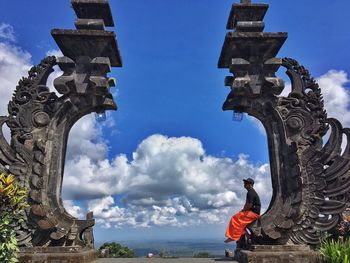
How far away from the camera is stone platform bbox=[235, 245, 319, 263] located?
9297 mm

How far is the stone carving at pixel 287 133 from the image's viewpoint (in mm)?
10383

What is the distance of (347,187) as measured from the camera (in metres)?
10.6

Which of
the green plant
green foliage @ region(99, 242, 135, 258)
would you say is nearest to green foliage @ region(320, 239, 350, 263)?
the green plant

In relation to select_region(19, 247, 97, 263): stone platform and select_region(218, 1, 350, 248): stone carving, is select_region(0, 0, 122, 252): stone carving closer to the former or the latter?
select_region(19, 247, 97, 263): stone platform

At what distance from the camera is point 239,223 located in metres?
10.1

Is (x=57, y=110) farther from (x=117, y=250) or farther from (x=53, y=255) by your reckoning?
(x=117, y=250)

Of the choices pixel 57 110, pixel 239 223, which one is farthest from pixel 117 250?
pixel 239 223

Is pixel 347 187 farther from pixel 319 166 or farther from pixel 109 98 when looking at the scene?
pixel 109 98

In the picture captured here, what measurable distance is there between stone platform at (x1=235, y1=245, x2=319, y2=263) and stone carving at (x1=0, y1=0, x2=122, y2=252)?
4168 millimetres

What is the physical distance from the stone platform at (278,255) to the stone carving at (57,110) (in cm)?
417

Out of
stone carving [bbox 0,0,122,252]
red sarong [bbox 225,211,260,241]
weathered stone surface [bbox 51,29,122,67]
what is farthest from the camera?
weathered stone surface [bbox 51,29,122,67]

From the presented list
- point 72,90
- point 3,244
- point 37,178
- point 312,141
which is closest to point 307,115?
point 312,141

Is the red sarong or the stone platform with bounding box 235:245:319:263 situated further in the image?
the red sarong

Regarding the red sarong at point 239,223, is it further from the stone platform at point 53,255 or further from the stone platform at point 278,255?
the stone platform at point 53,255
